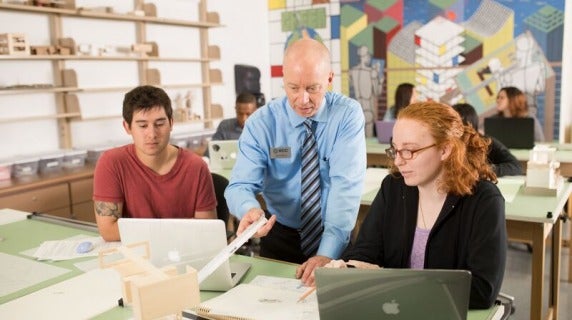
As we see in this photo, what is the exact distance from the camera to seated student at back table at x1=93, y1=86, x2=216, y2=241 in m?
2.21

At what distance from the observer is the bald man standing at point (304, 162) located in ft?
6.15

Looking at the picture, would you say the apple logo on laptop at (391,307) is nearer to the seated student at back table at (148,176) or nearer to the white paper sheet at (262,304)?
the white paper sheet at (262,304)

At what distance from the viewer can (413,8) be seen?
5.75m

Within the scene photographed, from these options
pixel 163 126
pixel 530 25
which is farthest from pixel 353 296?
pixel 530 25

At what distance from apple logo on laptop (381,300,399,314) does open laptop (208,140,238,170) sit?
111 inches

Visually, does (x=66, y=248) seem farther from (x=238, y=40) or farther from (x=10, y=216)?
(x=238, y=40)

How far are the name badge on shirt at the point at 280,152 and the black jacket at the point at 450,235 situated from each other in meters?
0.44

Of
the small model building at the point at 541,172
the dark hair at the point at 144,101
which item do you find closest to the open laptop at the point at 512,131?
the small model building at the point at 541,172

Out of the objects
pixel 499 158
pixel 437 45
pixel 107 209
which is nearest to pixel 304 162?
pixel 107 209

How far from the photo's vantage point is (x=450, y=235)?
162cm

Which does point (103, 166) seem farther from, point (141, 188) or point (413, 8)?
point (413, 8)

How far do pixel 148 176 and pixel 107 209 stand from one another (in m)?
0.21

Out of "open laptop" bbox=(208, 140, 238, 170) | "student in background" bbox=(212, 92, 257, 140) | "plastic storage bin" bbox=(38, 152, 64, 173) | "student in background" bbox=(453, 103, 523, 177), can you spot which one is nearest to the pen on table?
"student in background" bbox=(453, 103, 523, 177)

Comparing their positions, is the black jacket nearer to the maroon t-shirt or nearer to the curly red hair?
the curly red hair
